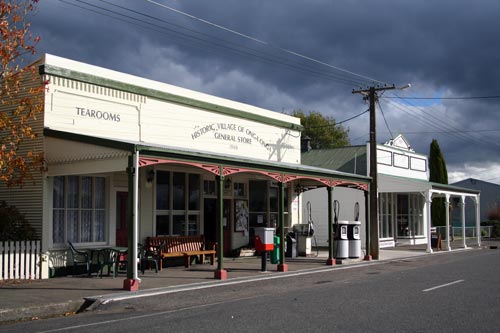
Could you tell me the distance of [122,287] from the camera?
13.3 metres

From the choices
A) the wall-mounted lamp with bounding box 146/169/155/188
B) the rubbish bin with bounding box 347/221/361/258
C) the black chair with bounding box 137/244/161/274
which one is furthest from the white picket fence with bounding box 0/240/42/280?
the rubbish bin with bounding box 347/221/361/258

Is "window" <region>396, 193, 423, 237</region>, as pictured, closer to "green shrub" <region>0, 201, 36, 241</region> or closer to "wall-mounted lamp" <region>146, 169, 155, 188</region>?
"wall-mounted lamp" <region>146, 169, 155, 188</region>

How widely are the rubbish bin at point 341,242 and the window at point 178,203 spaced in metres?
5.23

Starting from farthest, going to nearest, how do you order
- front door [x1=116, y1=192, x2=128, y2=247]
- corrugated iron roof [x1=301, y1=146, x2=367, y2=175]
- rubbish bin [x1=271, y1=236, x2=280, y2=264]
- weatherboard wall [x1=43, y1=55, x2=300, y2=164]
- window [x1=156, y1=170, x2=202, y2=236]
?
corrugated iron roof [x1=301, y1=146, x2=367, y2=175] → rubbish bin [x1=271, y1=236, x2=280, y2=264] → window [x1=156, y1=170, x2=202, y2=236] → front door [x1=116, y1=192, x2=128, y2=247] → weatherboard wall [x1=43, y1=55, x2=300, y2=164]

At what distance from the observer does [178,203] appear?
63.2 ft

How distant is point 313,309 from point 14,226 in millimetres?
8783

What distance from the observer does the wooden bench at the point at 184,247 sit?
1765cm

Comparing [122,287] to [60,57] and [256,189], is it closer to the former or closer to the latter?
[60,57]

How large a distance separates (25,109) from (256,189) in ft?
34.5

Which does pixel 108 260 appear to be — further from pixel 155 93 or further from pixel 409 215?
pixel 409 215

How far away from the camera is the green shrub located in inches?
585

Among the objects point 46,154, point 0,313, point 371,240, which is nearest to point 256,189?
point 371,240

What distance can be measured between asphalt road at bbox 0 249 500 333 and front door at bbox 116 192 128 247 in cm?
458

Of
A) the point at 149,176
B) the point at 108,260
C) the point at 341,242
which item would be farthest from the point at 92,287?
the point at 341,242
